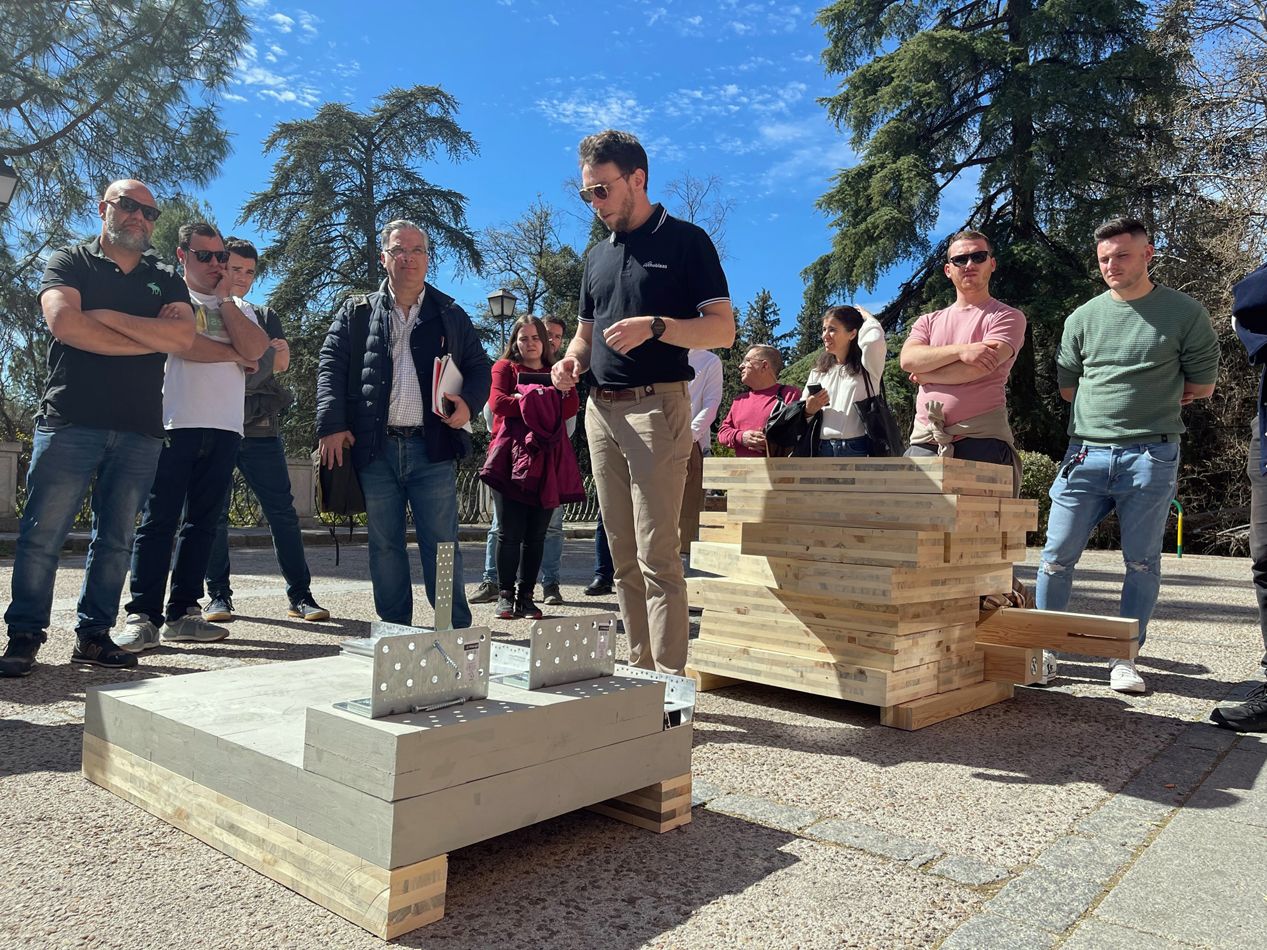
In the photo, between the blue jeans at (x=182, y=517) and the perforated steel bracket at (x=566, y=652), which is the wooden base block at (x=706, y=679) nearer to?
the perforated steel bracket at (x=566, y=652)

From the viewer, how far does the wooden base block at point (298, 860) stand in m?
1.84

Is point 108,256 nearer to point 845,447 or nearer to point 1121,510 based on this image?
point 845,447

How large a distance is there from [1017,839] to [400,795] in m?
1.65

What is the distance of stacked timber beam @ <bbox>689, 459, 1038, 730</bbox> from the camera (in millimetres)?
3615

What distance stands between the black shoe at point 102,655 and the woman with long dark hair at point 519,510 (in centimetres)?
227

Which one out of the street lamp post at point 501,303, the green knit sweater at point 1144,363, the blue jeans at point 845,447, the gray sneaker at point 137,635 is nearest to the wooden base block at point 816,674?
the blue jeans at point 845,447

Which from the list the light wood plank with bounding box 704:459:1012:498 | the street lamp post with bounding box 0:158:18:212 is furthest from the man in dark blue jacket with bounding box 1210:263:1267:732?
the street lamp post with bounding box 0:158:18:212

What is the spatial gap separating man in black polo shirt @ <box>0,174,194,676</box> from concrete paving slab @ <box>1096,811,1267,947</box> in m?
4.01

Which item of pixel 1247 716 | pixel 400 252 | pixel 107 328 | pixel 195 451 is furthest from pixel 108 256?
pixel 1247 716

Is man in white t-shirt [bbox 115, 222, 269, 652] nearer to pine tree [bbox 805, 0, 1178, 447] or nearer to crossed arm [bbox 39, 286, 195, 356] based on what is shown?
crossed arm [bbox 39, 286, 195, 356]

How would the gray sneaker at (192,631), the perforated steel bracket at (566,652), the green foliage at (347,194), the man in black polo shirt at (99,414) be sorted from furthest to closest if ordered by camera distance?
the green foliage at (347,194), the gray sneaker at (192,631), the man in black polo shirt at (99,414), the perforated steel bracket at (566,652)

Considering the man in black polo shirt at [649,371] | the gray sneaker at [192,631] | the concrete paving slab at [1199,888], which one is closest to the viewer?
the concrete paving slab at [1199,888]

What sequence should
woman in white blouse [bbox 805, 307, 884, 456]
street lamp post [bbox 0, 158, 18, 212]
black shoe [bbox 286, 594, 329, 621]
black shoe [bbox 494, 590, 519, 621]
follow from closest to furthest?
1. woman in white blouse [bbox 805, 307, 884, 456]
2. black shoe [bbox 286, 594, 329, 621]
3. black shoe [bbox 494, 590, 519, 621]
4. street lamp post [bbox 0, 158, 18, 212]

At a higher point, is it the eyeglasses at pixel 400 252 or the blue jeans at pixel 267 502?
the eyeglasses at pixel 400 252
